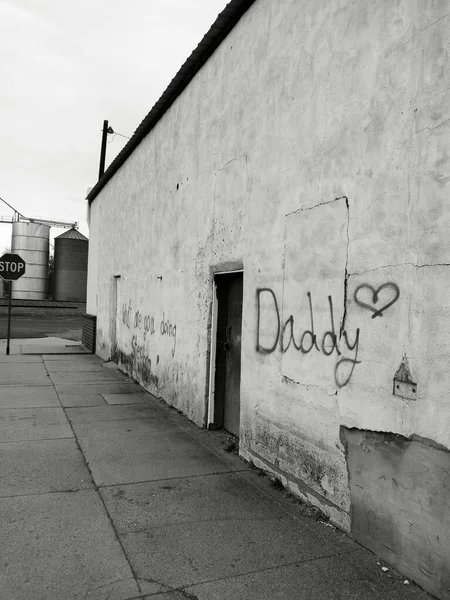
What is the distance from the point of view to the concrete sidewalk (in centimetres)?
281

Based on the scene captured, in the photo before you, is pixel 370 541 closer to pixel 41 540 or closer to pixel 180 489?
pixel 180 489

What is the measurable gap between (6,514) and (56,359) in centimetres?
933

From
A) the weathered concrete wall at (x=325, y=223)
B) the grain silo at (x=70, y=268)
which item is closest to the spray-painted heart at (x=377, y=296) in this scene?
the weathered concrete wall at (x=325, y=223)

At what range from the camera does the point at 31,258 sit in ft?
132

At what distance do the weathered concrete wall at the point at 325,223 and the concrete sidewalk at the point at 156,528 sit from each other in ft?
1.47

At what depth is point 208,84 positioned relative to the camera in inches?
248

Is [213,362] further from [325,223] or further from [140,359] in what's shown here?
[140,359]

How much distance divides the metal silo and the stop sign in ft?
91.0

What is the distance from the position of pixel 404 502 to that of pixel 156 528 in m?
1.71

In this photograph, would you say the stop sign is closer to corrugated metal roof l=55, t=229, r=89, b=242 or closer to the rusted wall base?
the rusted wall base

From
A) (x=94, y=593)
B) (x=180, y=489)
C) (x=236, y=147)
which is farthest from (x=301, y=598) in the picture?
(x=236, y=147)

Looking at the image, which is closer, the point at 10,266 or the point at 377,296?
the point at 377,296

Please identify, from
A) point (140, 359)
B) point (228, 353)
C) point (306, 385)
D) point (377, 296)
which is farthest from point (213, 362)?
point (140, 359)

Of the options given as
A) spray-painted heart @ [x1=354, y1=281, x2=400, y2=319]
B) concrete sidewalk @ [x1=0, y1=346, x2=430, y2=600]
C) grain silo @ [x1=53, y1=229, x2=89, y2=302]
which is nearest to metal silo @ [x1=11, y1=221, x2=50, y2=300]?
grain silo @ [x1=53, y1=229, x2=89, y2=302]
